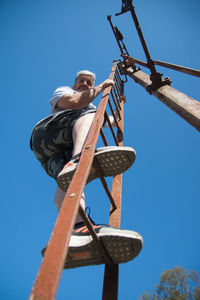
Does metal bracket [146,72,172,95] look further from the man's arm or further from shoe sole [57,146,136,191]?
shoe sole [57,146,136,191]

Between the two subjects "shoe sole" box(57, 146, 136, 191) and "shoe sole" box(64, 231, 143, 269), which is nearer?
"shoe sole" box(64, 231, 143, 269)

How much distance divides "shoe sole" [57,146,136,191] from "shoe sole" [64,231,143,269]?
0.43 m

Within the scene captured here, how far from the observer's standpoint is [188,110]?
1.73 metres

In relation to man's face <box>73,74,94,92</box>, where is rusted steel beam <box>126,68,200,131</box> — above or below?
below

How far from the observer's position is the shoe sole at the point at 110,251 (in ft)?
3.41

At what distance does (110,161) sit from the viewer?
145 cm

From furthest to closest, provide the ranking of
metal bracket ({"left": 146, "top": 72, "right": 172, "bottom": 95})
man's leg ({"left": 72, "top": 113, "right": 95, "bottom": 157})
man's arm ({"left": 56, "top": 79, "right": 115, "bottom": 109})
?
metal bracket ({"left": 146, "top": 72, "right": 172, "bottom": 95}), man's arm ({"left": 56, "top": 79, "right": 115, "bottom": 109}), man's leg ({"left": 72, "top": 113, "right": 95, "bottom": 157})

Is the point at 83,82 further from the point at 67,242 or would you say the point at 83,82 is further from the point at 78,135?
the point at 67,242

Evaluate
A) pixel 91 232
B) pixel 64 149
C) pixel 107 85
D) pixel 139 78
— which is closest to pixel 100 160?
pixel 91 232

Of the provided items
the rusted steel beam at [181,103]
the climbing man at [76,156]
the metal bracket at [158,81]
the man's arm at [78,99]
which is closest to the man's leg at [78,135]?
the climbing man at [76,156]

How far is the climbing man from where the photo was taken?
1083 millimetres

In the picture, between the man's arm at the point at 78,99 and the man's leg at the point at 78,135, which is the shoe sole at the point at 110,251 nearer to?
the man's leg at the point at 78,135

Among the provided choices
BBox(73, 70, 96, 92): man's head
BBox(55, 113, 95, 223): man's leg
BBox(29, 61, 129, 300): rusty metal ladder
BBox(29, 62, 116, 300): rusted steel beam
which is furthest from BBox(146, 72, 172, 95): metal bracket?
BBox(29, 62, 116, 300): rusted steel beam

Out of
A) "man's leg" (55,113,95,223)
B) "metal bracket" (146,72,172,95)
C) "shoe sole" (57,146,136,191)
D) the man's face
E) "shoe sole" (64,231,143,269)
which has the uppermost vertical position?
the man's face
